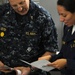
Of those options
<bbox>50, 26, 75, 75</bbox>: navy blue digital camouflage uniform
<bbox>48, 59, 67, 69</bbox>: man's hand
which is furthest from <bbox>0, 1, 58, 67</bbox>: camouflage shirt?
<bbox>48, 59, 67, 69</bbox>: man's hand

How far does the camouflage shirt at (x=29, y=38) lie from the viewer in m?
1.98

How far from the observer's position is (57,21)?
294 cm

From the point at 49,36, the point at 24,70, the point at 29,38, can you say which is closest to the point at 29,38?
the point at 29,38

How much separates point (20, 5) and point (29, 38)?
32 cm

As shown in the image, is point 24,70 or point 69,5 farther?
point 24,70

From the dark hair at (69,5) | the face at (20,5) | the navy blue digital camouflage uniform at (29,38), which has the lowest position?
the navy blue digital camouflage uniform at (29,38)

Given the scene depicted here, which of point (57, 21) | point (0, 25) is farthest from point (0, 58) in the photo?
point (57, 21)

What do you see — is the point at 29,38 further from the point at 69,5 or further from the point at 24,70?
the point at 69,5

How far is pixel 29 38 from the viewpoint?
6.56ft

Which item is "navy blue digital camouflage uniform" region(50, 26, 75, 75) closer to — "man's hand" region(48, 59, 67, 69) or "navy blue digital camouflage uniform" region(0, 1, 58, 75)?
"man's hand" region(48, 59, 67, 69)

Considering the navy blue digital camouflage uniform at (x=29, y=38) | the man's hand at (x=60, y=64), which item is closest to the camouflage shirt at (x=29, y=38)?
the navy blue digital camouflage uniform at (x=29, y=38)

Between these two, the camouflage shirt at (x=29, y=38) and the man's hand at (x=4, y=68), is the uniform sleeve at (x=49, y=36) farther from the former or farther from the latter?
the man's hand at (x=4, y=68)

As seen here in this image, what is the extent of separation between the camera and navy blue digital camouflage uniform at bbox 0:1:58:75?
1.98 meters

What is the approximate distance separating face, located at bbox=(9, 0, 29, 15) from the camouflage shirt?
7 cm
